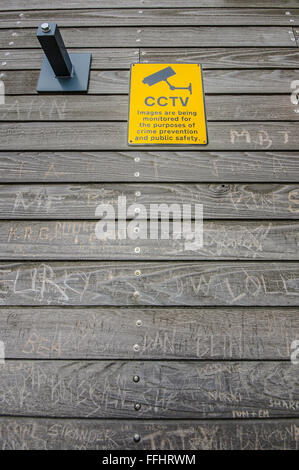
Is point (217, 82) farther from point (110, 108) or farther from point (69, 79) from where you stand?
point (69, 79)

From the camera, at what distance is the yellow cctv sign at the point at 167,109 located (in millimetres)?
1745

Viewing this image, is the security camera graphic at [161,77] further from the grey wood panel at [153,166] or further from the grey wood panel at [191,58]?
the grey wood panel at [153,166]

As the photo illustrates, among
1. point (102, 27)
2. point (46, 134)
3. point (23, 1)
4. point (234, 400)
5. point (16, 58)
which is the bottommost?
point (234, 400)

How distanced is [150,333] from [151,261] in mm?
353

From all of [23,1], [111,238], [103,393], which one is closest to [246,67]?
[111,238]

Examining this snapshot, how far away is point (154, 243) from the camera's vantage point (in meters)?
1.58

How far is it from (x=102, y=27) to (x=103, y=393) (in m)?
2.29

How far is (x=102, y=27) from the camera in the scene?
6.89 ft

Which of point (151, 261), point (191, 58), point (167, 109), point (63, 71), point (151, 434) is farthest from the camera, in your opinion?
point (191, 58)

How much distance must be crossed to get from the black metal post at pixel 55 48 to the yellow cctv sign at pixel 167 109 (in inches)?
16.4

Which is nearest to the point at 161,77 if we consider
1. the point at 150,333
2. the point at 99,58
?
the point at 99,58

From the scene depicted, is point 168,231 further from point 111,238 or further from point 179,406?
point 179,406

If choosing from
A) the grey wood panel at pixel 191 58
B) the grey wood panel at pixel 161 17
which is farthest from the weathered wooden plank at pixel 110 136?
the grey wood panel at pixel 161 17

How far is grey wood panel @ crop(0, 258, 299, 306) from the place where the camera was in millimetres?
1495
